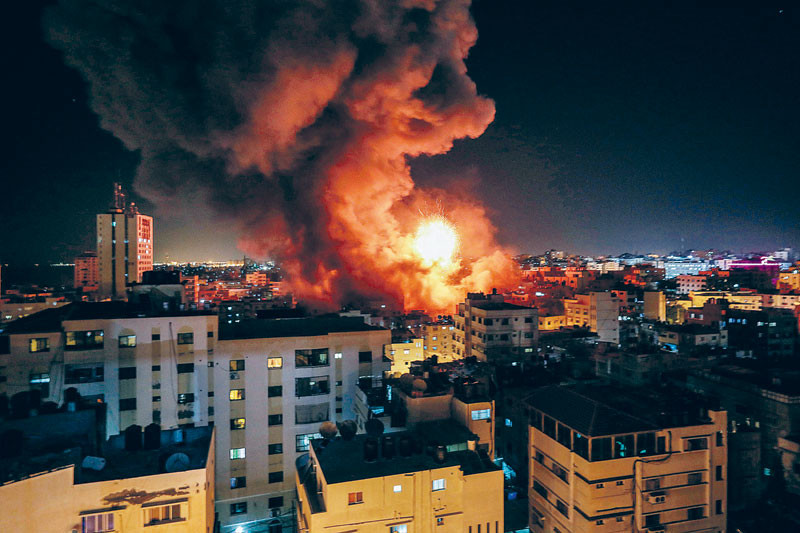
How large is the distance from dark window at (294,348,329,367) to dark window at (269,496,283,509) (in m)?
5.25

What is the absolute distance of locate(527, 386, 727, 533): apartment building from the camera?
1317 centimetres

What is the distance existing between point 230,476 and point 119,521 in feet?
31.1

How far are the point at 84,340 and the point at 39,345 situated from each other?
4.75 feet

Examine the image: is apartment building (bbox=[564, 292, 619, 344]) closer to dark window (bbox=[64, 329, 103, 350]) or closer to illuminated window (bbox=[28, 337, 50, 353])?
dark window (bbox=[64, 329, 103, 350])

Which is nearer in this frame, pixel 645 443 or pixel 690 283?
pixel 645 443

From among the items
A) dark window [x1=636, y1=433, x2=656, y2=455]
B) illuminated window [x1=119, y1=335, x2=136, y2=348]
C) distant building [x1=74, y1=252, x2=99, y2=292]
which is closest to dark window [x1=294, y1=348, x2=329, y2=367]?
illuminated window [x1=119, y1=335, x2=136, y2=348]

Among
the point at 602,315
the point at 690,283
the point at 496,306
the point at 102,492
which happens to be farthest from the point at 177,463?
the point at 690,283

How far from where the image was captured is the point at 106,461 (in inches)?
385

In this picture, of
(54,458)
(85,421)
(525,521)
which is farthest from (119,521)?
(525,521)

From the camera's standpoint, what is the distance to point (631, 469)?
13297 millimetres

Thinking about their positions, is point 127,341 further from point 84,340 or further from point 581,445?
point 581,445

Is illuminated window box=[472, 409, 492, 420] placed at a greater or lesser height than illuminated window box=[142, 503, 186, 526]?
greater

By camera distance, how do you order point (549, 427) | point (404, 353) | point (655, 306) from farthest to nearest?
point (655, 306) → point (404, 353) → point (549, 427)

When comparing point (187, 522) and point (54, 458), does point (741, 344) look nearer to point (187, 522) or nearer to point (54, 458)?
point (187, 522)
